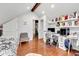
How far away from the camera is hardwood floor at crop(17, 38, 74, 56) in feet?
6.55

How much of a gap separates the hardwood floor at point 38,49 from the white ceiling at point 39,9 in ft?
1.42

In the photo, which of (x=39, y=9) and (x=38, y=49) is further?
(x=38, y=49)

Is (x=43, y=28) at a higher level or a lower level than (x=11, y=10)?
lower

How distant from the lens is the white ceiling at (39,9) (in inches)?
74.4

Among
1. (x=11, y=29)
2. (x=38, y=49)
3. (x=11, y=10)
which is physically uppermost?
(x=11, y=10)

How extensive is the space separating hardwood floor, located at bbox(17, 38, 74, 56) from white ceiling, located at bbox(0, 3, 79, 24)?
1.42 ft

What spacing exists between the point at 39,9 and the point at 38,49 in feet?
1.99

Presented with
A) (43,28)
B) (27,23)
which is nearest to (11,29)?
(27,23)

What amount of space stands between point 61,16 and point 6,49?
940 millimetres

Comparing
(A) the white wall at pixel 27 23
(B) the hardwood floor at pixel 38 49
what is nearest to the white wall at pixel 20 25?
(A) the white wall at pixel 27 23

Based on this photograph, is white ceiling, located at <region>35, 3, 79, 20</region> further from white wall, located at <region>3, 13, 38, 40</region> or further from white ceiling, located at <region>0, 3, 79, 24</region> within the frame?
white wall, located at <region>3, 13, 38, 40</region>

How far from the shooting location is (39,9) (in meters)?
1.92

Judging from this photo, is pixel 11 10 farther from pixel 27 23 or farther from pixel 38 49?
pixel 38 49

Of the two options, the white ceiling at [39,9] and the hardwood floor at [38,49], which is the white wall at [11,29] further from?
the hardwood floor at [38,49]
